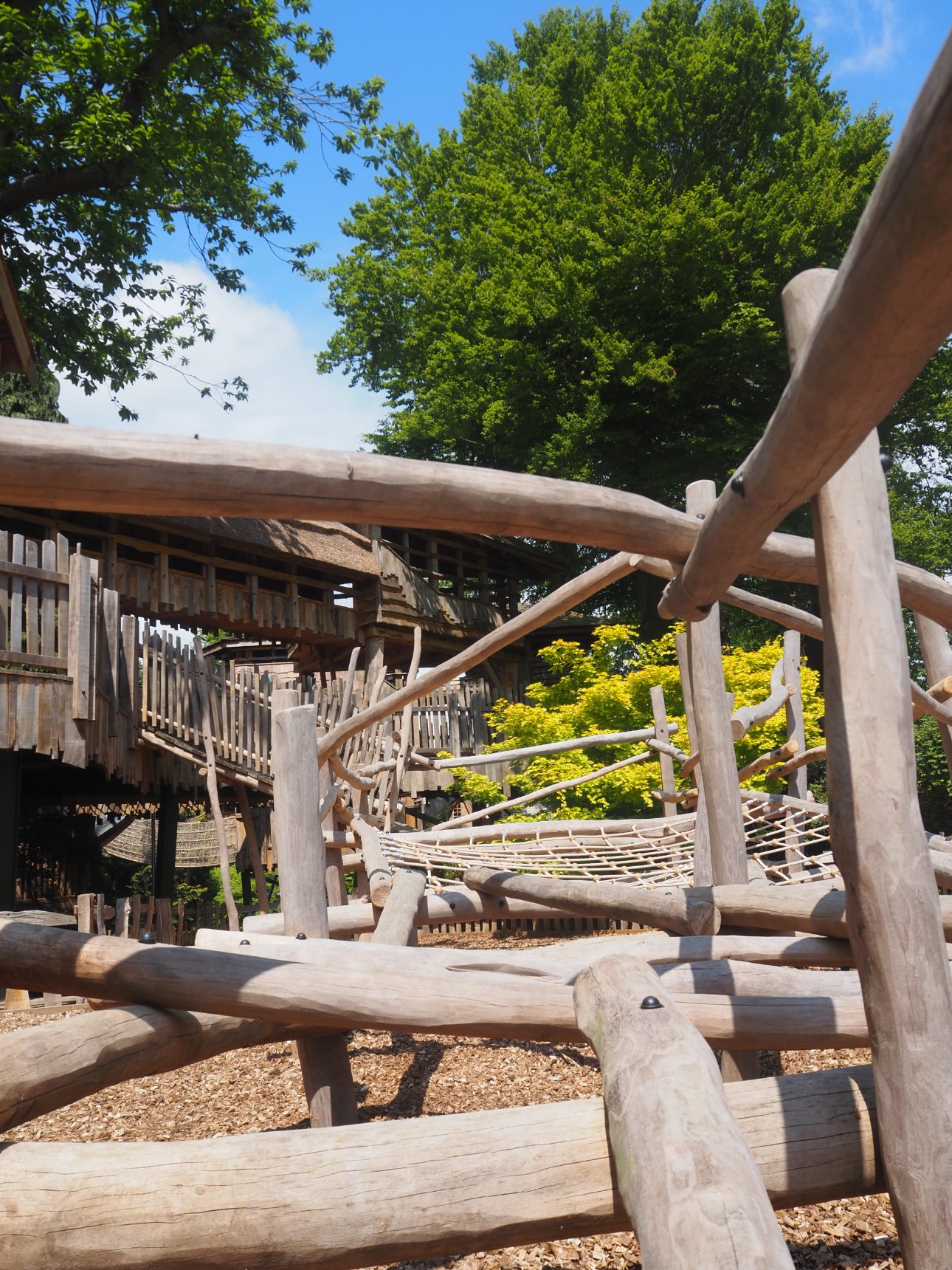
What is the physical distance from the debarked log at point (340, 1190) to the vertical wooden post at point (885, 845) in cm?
22

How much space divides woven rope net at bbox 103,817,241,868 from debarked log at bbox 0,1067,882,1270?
60.5 feet

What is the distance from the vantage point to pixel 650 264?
18469 millimetres

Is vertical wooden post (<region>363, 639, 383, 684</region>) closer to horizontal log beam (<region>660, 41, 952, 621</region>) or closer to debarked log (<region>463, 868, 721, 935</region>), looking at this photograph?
debarked log (<region>463, 868, 721, 935</region>)

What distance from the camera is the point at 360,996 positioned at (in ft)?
7.56

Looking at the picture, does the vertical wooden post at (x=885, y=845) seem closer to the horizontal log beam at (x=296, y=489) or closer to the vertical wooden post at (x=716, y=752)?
the horizontal log beam at (x=296, y=489)

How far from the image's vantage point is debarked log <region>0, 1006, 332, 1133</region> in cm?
189

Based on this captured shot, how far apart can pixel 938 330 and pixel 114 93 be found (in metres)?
18.1

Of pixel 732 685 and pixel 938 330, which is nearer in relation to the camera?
pixel 938 330

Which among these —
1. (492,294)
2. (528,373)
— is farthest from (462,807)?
(492,294)

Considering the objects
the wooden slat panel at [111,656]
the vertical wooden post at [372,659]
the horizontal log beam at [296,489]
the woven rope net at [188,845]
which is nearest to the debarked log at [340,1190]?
the horizontal log beam at [296,489]

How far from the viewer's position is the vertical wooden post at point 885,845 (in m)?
1.64

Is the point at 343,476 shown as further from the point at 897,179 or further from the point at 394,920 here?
the point at 394,920

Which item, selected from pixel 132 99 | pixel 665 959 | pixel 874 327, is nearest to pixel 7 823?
pixel 665 959

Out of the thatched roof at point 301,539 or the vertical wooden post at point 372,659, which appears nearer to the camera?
the thatched roof at point 301,539
